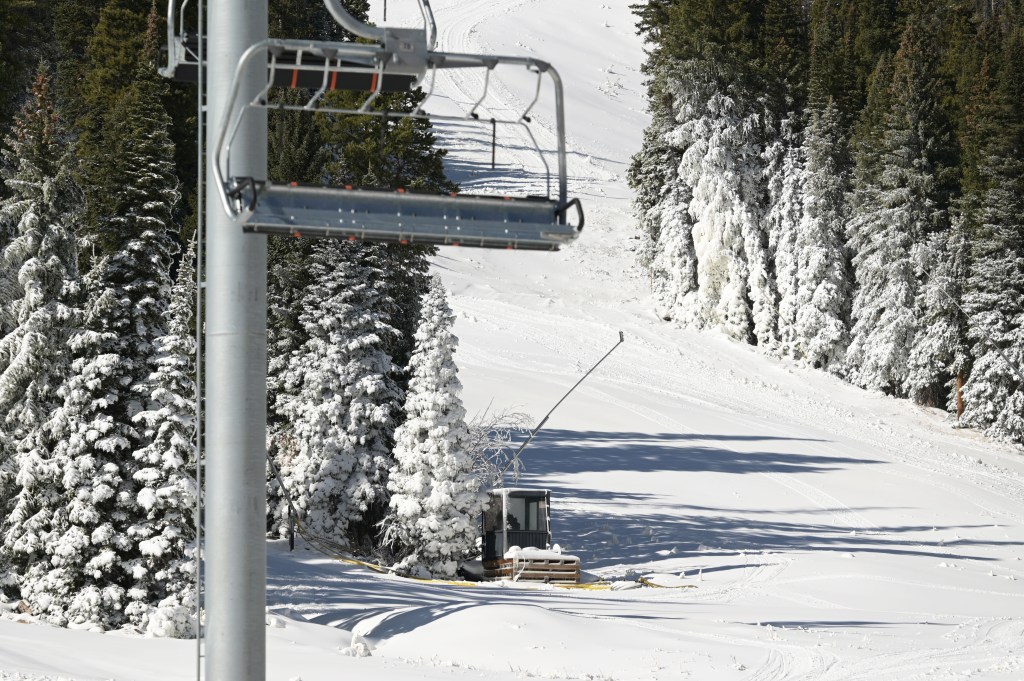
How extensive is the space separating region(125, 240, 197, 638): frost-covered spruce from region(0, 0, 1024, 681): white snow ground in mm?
1418

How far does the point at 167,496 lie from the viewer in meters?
21.5

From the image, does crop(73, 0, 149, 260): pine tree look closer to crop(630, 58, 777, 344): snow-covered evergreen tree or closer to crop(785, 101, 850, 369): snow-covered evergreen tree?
crop(630, 58, 777, 344): snow-covered evergreen tree

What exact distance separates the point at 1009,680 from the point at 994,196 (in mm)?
37564

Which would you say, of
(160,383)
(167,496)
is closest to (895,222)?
(160,383)

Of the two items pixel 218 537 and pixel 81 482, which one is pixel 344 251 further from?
pixel 218 537

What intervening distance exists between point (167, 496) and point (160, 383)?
1870 mm

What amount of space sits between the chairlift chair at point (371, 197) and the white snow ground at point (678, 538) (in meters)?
9.34

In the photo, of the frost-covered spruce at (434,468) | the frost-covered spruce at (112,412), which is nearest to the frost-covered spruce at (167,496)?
A: the frost-covered spruce at (112,412)

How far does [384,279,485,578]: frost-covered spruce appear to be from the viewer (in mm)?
31109

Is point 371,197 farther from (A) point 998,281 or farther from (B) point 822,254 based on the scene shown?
(B) point 822,254

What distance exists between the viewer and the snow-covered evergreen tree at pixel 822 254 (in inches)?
2312

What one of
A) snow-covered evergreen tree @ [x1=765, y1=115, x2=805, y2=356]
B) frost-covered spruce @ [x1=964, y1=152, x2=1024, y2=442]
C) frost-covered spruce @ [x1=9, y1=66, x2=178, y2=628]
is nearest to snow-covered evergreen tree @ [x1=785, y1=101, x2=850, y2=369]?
snow-covered evergreen tree @ [x1=765, y1=115, x2=805, y2=356]

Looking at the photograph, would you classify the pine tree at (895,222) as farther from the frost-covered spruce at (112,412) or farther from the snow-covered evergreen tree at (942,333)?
the frost-covered spruce at (112,412)

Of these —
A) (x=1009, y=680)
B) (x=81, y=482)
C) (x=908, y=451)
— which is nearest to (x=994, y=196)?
(x=908, y=451)
